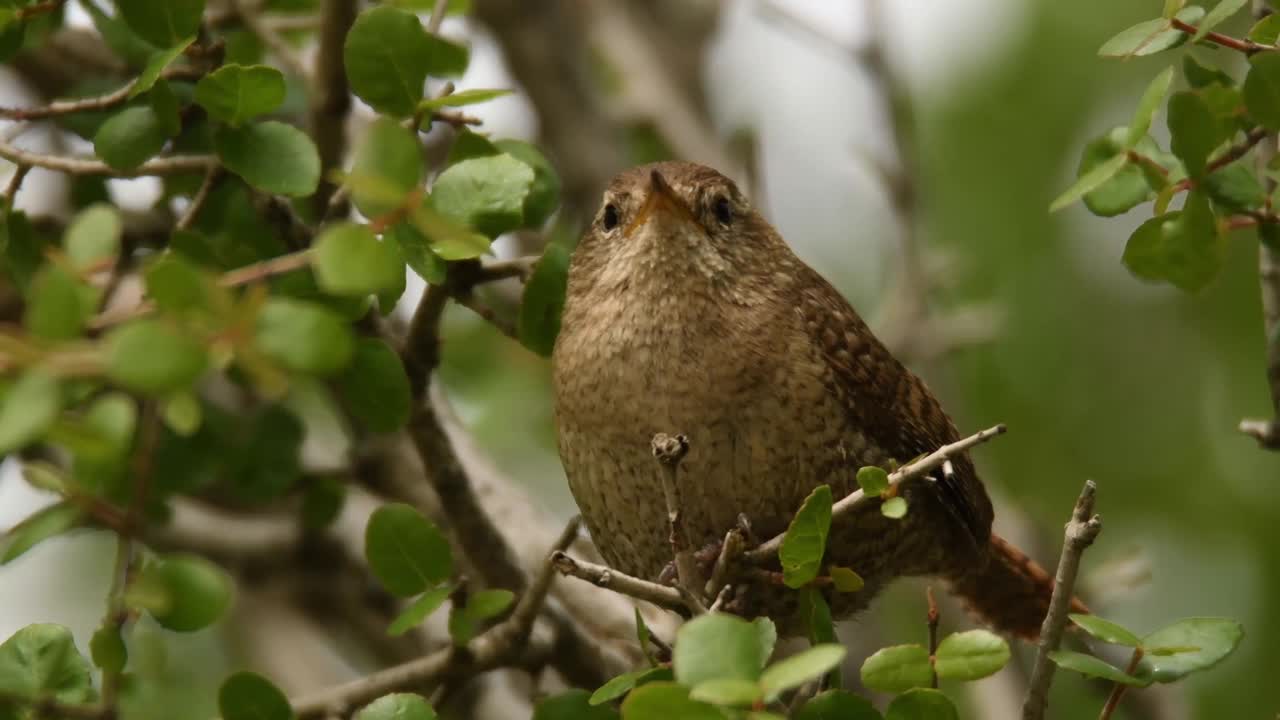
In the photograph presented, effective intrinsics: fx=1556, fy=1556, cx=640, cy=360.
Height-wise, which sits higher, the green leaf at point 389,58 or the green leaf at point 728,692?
the green leaf at point 389,58

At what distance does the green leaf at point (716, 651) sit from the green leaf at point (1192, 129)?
868mm

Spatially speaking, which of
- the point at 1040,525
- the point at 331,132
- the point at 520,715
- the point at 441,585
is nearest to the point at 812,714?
the point at 441,585

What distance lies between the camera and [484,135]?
2.53 m

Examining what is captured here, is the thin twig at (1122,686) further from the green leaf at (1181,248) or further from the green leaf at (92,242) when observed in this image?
the green leaf at (92,242)

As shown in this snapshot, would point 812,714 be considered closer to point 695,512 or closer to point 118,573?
point 695,512

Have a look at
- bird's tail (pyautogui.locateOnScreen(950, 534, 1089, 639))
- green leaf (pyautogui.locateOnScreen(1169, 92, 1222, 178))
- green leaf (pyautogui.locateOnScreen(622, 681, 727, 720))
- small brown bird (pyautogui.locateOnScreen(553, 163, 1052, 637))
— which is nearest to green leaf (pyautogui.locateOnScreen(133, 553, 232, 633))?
green leaf (pyautogui.locateOnScreen(622, 681, 727, 720))

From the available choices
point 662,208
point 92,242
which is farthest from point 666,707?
point 662,208

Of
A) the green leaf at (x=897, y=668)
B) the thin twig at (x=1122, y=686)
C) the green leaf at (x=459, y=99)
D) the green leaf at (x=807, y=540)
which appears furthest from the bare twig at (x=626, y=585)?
the green leaf at (x=459, y=99)

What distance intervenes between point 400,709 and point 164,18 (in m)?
1.07

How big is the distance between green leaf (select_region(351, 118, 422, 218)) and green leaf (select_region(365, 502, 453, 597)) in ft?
2.67

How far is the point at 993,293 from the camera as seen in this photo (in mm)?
6461

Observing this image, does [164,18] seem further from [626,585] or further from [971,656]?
[971,656]

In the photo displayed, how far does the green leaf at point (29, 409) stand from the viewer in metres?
1.34

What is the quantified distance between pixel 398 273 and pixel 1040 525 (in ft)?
11.6
